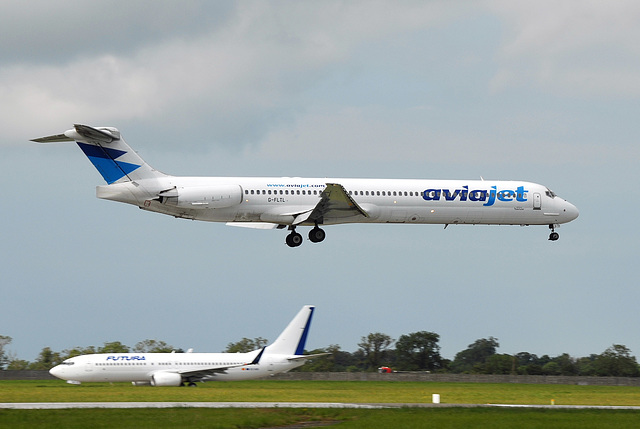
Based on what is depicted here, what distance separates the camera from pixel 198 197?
41656mm

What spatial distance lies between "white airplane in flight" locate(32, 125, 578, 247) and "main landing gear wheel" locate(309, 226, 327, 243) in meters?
0.05

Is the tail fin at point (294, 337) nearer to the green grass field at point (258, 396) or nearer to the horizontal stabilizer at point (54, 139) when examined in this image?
the green grass field at point (258, 396)

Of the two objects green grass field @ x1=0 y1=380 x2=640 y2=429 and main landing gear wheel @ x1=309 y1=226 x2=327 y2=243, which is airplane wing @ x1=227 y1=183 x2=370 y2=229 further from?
green grass field @ x1=0 y1=380 x2=640 y2=429

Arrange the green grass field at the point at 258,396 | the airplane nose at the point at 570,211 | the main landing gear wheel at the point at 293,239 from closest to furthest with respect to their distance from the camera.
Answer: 1. the green grass field at the point at 258,396
2. the main landing gear wheel at the point at 293,239
3. the airplane nose at the point at 570,211

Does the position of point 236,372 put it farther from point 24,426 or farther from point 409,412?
point 24,426

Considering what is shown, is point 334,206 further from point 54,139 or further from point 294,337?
point 54,139

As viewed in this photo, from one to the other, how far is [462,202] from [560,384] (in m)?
18.9

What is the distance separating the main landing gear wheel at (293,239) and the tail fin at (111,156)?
7.35m

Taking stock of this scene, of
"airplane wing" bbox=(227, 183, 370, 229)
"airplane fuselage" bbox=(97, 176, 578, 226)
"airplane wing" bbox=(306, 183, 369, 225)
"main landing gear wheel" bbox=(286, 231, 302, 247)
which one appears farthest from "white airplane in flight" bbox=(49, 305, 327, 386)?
"airplane wing" bbox=(306, 183, 369, 225)

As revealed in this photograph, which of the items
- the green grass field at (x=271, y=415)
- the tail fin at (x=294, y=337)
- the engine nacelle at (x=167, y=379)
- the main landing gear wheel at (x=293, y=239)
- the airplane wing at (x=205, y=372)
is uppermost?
the main landing gear wheel at (x=293, y=239)


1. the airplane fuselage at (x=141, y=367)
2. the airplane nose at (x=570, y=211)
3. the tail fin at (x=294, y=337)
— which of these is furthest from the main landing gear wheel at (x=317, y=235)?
the airplane nose at (x=570, y=211)

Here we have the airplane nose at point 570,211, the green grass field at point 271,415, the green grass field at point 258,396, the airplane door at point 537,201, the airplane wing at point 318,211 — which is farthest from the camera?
the airplane nose at point 570,211

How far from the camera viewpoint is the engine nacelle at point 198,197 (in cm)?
4156

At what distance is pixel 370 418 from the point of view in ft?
90.3
